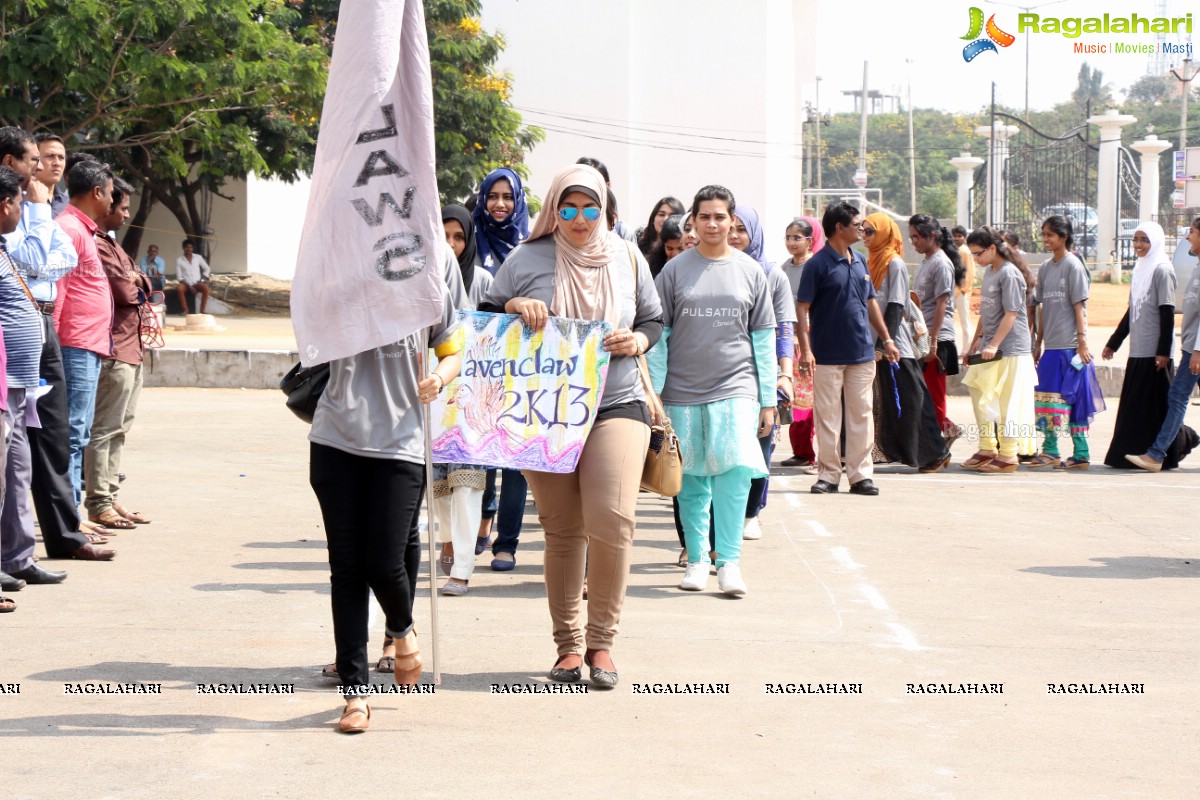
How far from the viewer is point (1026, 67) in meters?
78.1

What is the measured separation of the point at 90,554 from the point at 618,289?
143 inches

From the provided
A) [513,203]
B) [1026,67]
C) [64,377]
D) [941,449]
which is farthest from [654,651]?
[1026,67]

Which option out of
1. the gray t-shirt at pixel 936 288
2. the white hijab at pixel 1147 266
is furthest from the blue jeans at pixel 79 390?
the white hijab at pixel 1147 266

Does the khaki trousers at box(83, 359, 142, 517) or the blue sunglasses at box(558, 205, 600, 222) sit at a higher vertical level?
the blue sunglasses at box(558, 205, 600, 222)

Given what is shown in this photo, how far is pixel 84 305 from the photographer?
7.63 m

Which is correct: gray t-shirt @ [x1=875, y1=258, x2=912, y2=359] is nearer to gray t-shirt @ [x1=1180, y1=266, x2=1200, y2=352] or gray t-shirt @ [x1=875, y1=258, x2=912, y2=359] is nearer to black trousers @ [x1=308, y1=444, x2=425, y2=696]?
gray t-shirt @ [x1=1180, y1=266, x2=1200, y2=352]

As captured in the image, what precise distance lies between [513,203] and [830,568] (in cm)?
259

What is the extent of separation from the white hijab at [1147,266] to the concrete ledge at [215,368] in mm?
10679

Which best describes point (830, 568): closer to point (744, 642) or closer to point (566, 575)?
point (744, 642)

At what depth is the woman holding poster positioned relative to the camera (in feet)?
17.4

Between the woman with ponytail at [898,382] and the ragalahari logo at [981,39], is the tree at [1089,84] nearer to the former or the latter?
the ragalahari logo at [981,39]

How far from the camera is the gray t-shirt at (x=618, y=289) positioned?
5.45 m

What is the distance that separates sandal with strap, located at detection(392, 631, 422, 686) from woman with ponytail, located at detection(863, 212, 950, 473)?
710cm

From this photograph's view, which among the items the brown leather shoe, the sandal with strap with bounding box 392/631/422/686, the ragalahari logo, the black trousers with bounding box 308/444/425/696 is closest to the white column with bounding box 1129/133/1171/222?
the ragalahari logo
